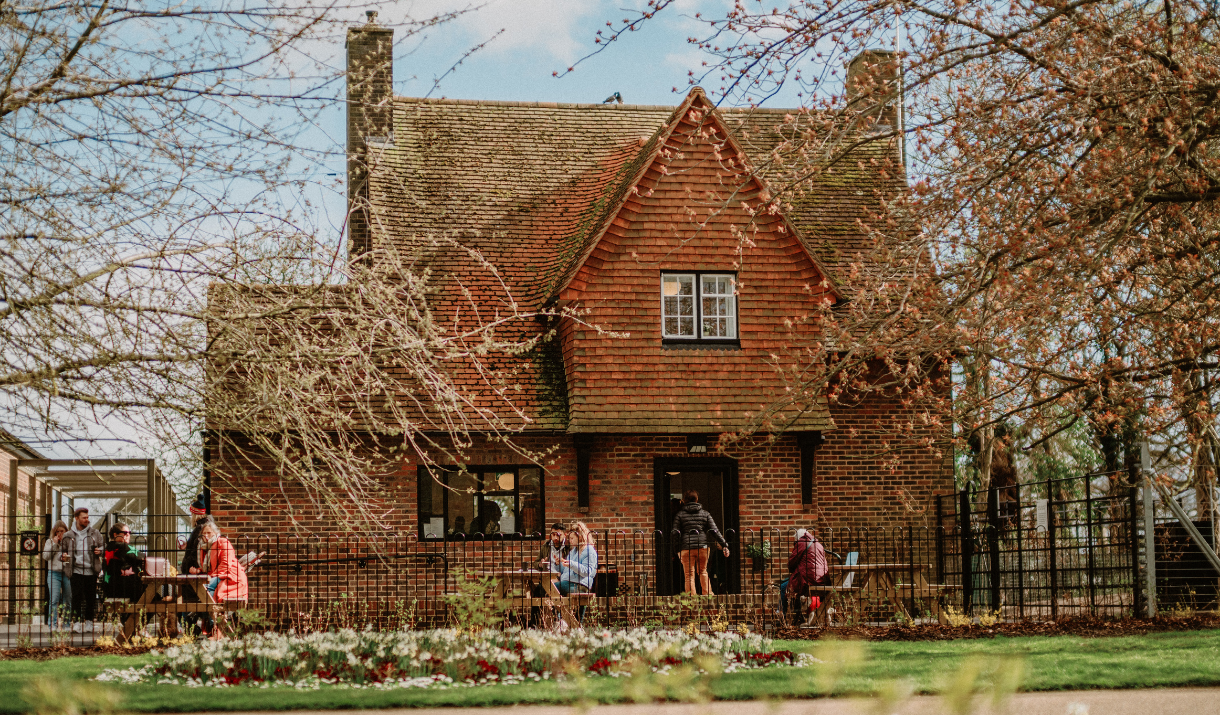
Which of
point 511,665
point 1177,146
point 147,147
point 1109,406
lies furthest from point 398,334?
point 1109,406

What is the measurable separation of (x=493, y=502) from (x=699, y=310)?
4389 millimetres

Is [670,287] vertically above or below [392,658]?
above

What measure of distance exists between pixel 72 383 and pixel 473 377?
11.4m

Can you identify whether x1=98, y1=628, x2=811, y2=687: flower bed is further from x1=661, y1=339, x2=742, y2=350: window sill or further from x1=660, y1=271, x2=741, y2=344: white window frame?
x1=660, y1=271, x2=741, y2=344: white window frame

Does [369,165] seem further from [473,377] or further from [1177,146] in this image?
[473,377]

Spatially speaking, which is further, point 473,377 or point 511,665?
point 473,377

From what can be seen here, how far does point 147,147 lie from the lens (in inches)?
300

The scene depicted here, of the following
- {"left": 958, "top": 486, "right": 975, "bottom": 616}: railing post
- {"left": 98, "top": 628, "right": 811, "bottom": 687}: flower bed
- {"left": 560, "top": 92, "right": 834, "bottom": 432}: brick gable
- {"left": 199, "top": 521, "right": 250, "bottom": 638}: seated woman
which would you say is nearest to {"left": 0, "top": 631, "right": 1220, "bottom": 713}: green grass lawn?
{"left": 98, "top": 628, "right": 811, "bottom": 687}: flower bed

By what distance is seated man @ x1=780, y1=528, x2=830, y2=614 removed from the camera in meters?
15.7

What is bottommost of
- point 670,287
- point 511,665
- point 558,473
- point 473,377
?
point 511,665

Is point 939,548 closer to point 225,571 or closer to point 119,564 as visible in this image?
point 225,571

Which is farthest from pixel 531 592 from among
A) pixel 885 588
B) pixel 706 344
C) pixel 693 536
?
pixel 706 344

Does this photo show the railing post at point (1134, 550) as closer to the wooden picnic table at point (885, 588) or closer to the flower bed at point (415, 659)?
the wooden picnic table at point (885, 588)

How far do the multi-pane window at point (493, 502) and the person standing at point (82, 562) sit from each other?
4692mm
